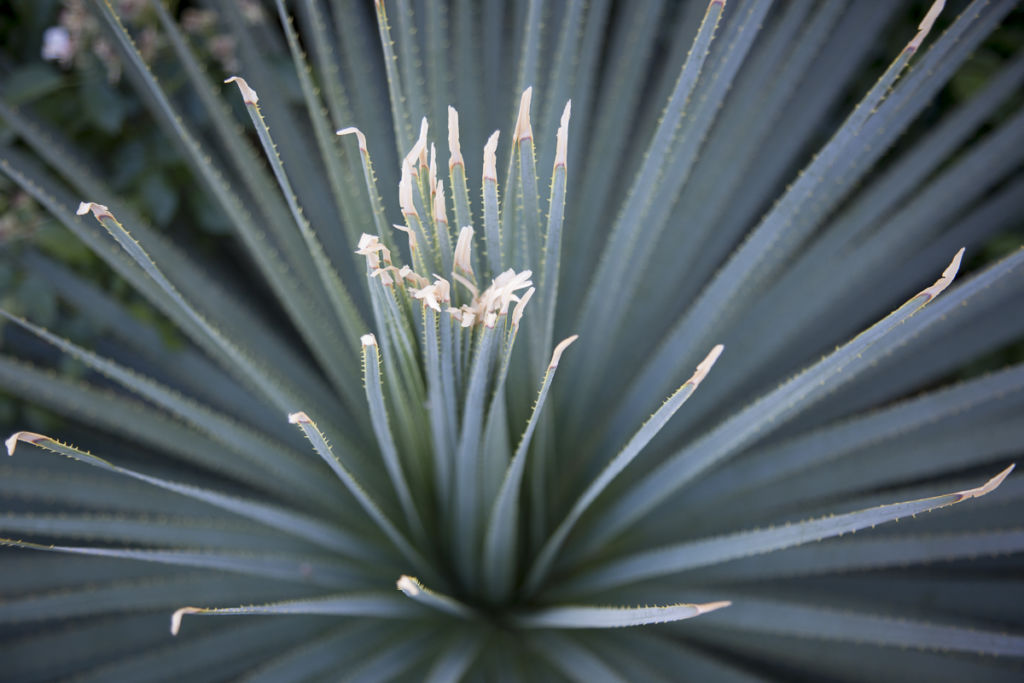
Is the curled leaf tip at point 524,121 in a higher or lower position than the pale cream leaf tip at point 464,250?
higher

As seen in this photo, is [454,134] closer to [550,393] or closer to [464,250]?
[464,250]

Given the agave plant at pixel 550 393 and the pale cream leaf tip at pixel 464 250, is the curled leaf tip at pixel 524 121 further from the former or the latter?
the pale cream leaf tip at pixel 464 250

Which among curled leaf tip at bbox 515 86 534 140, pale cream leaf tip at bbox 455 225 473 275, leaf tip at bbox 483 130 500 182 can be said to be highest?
curled leaf tip at bbox 515 86 534 140

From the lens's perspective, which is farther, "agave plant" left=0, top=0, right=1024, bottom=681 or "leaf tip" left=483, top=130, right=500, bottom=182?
"agave plant" left=0, top=0, right=1024, bottom=681

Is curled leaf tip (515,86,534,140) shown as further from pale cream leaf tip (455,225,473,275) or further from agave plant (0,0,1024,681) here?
pale cream leaf tip (455,225,473,275)

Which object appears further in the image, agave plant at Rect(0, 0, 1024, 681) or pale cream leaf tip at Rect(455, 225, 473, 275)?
agave plant at Rect(0, 0, 1024, 681)

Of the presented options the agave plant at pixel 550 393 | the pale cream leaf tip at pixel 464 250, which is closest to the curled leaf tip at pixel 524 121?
the agave plant at pixel 550 393

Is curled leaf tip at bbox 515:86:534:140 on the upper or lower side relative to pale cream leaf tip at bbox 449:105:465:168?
upper

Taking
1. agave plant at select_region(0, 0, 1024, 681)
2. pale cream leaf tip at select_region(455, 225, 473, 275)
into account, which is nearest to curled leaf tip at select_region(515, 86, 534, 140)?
agave plant at select_region(0, 0, 1024, 681)
